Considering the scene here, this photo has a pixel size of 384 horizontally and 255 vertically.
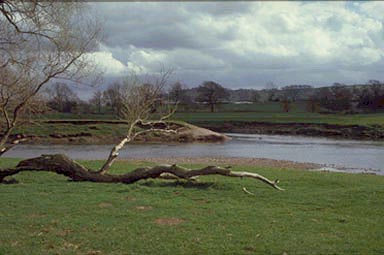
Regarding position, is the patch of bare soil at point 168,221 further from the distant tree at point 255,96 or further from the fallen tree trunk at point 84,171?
the distant tree at point 255,96

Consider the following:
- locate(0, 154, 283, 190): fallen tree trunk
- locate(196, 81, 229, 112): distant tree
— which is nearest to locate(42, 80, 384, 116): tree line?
locate(196, 81, 229, 112): distant tree

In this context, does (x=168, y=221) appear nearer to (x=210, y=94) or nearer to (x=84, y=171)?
(x=84, y=171)

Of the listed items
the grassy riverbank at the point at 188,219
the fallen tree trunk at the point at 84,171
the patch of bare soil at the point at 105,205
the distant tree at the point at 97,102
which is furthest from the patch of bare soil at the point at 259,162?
the distant tree at the point at 97,102

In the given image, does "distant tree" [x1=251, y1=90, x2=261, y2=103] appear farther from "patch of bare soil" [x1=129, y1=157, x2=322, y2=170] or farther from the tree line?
"patch of bare soil" [x1=129, y1=157, x2=322, y2=170]

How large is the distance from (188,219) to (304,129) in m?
48.0

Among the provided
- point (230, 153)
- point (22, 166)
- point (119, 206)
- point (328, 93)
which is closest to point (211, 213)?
point (119, 206)

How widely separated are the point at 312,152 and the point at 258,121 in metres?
30.6

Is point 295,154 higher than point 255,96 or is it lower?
lower

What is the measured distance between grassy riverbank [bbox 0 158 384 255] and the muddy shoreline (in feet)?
123

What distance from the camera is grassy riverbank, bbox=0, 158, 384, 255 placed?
23.5 ft

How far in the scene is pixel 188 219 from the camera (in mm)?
8977

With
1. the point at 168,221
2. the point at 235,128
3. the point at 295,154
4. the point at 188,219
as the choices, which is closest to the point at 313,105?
the point at 235,128

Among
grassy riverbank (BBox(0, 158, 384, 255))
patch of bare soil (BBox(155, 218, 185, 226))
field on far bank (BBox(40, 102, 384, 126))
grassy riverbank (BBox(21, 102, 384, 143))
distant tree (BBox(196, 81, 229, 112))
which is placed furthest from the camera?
distant tree (BBox(196, 81, 229, 112))

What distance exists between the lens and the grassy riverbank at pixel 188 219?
7.16 metres
